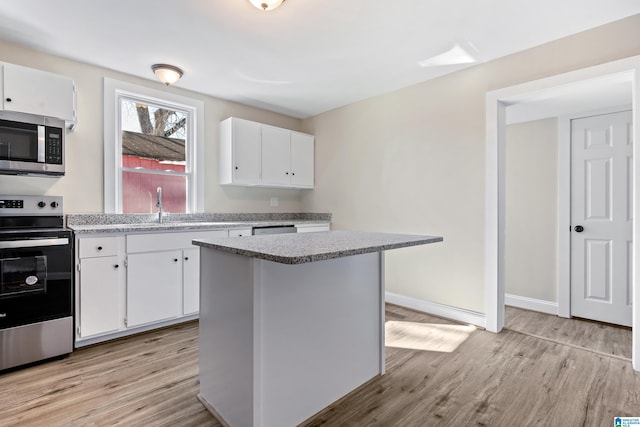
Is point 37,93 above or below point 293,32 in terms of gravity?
below

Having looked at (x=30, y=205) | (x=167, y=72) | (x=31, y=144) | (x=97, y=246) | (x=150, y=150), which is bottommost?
(x=97, y=246)

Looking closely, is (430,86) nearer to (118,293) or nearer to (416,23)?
(416,23)

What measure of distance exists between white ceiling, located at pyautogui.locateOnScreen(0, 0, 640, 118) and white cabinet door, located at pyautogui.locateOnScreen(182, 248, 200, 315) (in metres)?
1.77

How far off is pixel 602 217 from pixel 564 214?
0.30m

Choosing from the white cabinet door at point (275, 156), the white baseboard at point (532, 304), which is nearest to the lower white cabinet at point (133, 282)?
the white cabinet door at point (275, 156)

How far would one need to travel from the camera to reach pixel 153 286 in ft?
9.39

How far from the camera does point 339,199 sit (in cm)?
433

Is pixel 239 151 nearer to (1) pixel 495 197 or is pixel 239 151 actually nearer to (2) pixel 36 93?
(2) pixel 36 93

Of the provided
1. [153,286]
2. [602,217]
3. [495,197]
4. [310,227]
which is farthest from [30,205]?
[602,217]

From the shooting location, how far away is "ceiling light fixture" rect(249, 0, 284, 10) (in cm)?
200

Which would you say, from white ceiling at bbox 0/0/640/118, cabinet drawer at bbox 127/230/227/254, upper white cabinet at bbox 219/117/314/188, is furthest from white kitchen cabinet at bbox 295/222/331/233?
white ceiling at bbox 0/0/640/118

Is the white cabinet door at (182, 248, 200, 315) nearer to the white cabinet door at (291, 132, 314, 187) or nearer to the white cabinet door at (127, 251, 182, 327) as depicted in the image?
the white cabinet door at (127, 251, 182, 327)

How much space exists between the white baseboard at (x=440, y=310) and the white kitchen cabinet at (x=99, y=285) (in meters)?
2.71

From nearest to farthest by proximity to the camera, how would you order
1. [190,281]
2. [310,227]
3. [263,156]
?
[190,281], [263,156], [310,227]
